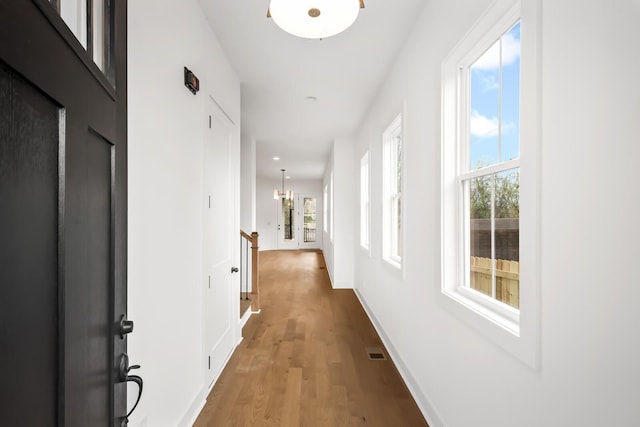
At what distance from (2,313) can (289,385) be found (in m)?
2.46

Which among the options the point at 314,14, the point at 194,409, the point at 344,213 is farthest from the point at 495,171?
the point at 344,213

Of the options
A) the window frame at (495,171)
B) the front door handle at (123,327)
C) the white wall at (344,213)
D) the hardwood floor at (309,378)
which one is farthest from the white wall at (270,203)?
the front door handle at (123,327)

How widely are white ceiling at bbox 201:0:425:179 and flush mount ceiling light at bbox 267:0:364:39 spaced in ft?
3.49

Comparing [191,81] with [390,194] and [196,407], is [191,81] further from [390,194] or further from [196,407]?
[390,194]

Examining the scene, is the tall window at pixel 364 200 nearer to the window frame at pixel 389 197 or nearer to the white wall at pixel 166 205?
the window frame at pixel 389 197

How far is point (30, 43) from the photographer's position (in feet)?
1.64

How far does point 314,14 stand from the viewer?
52.5 inches

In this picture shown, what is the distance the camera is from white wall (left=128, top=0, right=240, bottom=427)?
4.92 feet

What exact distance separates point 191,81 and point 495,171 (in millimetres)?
1806

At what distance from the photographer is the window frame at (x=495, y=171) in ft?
3.79

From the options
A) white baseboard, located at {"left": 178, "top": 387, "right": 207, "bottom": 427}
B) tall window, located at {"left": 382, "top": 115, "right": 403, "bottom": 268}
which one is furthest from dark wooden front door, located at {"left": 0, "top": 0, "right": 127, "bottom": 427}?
tall window, located at {"left": 382, "top": 115, "right": 403, "bottom": 268}

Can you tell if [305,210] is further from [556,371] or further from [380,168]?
[556,371]

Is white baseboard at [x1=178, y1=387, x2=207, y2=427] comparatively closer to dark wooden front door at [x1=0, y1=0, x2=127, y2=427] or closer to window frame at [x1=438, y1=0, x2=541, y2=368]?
dark wooden front door at [x1=0, y1=0, x2=127, y2=427]

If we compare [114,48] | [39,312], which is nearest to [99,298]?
[39,312]
